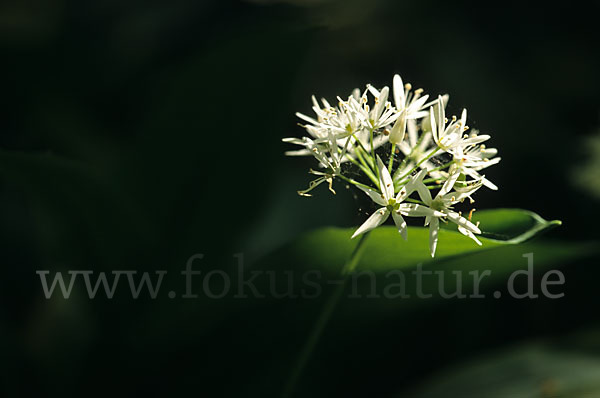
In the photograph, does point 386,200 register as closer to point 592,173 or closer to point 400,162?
point 400,162

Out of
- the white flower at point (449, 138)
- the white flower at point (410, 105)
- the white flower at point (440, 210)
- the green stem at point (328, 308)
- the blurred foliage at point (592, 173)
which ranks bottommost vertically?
the green stem at point (328, 308)

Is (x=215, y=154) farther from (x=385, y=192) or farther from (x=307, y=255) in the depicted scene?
(x=385, y=192)

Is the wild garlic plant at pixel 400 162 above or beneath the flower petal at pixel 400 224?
above

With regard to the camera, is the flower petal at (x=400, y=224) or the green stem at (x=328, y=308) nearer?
the flower petal at (x=400, y=224)

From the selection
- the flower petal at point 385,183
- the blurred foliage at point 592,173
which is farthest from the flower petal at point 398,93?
the blurred foliage at point 592,173

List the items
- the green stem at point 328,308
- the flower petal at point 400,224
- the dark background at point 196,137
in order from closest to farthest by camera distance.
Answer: the flower petal at point 400,224
the green stem at point 328,308
the dark background at point 196,137

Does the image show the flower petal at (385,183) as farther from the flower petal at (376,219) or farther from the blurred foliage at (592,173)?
the blurred foliage at (592,173)

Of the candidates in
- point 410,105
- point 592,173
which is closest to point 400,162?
point 410,105
